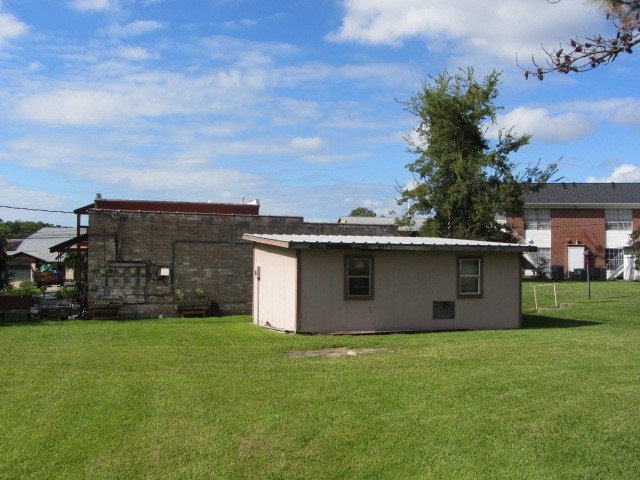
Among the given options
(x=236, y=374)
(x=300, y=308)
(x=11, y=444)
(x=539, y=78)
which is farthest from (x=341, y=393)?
(x=300, y=308)

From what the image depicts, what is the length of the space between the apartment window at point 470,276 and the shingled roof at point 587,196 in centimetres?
2987

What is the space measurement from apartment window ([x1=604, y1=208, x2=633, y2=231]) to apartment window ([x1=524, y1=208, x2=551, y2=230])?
4.02m

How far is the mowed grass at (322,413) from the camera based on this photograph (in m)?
6.05

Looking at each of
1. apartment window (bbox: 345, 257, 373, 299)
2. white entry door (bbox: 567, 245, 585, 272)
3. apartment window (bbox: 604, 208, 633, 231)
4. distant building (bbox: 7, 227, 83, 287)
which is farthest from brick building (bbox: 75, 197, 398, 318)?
apartment window (bbox: 604, 208, 633, 231)

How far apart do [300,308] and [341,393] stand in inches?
306

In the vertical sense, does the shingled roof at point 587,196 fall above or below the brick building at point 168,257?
above

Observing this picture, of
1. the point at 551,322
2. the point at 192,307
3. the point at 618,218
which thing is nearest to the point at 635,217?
the point at 618,218

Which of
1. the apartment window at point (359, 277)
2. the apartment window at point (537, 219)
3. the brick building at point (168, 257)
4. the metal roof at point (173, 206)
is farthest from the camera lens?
the apartment window at point (537, 219)

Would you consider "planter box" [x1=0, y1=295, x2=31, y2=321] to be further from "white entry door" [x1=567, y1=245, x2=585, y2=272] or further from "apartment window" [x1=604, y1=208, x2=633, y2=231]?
"apartment window" [x1=604, y1=208, x2=633, y2=231]

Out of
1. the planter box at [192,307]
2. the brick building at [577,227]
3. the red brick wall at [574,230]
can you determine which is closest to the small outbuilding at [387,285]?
the planter box at [192,307]

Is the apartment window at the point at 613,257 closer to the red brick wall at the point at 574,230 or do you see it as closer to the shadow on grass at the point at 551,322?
the red brick wall at the point at 574,230

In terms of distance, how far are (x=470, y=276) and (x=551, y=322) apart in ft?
11.4

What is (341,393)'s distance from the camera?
27.8 feet

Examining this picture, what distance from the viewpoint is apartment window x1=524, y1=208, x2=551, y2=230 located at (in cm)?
4766
